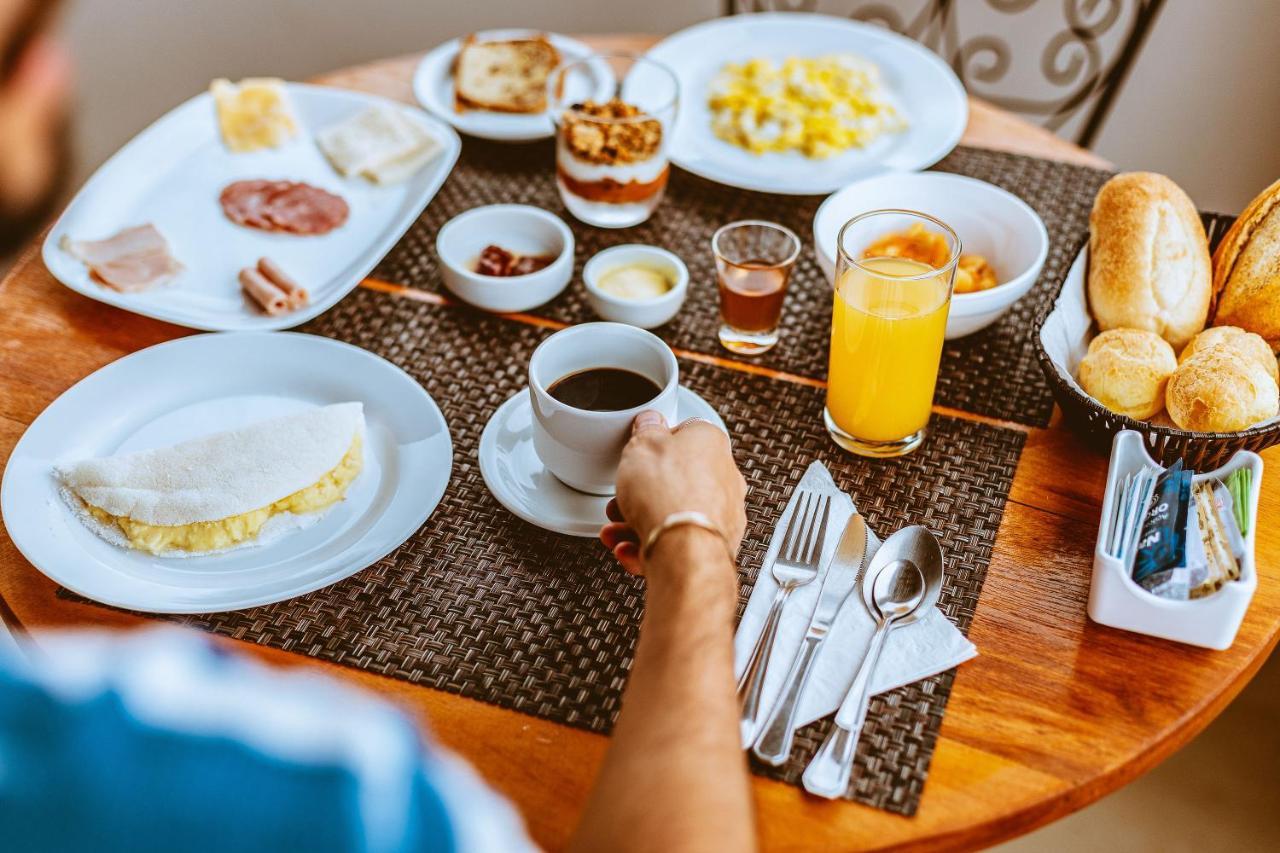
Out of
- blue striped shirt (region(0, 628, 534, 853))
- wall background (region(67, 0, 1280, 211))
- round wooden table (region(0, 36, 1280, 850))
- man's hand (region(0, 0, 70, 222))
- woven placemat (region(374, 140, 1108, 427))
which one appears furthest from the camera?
wall background (region(67, 0, 1280, 211))

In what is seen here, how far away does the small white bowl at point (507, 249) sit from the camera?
1.47 metres

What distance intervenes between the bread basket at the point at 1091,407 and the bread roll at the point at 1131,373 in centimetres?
3

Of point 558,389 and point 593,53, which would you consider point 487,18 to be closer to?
point 593,53

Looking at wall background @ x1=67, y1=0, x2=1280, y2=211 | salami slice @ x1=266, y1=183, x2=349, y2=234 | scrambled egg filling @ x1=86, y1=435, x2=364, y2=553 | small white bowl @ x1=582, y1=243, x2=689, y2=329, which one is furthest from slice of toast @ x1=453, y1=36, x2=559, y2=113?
wall background @ x1=67, y1=0, x2=1280, y2=211

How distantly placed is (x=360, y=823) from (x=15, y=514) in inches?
32.7

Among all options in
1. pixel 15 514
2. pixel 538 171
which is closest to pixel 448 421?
pixel 15 514

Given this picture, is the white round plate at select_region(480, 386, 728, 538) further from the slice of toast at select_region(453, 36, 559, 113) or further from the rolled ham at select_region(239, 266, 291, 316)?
the slice of toast at select_region(453, 36, 559, 113)

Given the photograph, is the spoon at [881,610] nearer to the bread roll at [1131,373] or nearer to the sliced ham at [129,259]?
the bread roll at [1131,373]

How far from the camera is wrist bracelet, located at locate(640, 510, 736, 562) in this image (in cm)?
98

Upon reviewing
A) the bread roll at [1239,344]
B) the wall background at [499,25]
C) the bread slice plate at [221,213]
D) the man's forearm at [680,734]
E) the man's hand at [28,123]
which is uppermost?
the man's hand at [28,123]

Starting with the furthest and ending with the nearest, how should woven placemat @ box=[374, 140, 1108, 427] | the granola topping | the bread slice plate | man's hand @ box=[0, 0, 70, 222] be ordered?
the granola topping, the bread slice plate, woven placemat @ box=[374, 140, 1108, 427], man's hand @ box=[0, 0, 70, 222]

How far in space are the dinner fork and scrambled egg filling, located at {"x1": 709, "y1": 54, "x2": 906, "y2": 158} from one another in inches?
33.5

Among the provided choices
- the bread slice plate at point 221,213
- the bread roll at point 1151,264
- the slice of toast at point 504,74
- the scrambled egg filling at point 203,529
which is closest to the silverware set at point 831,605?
the bread roll at point 1151,264

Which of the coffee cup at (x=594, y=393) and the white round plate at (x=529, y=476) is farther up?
the coffee cup at (x=594, y=393)
